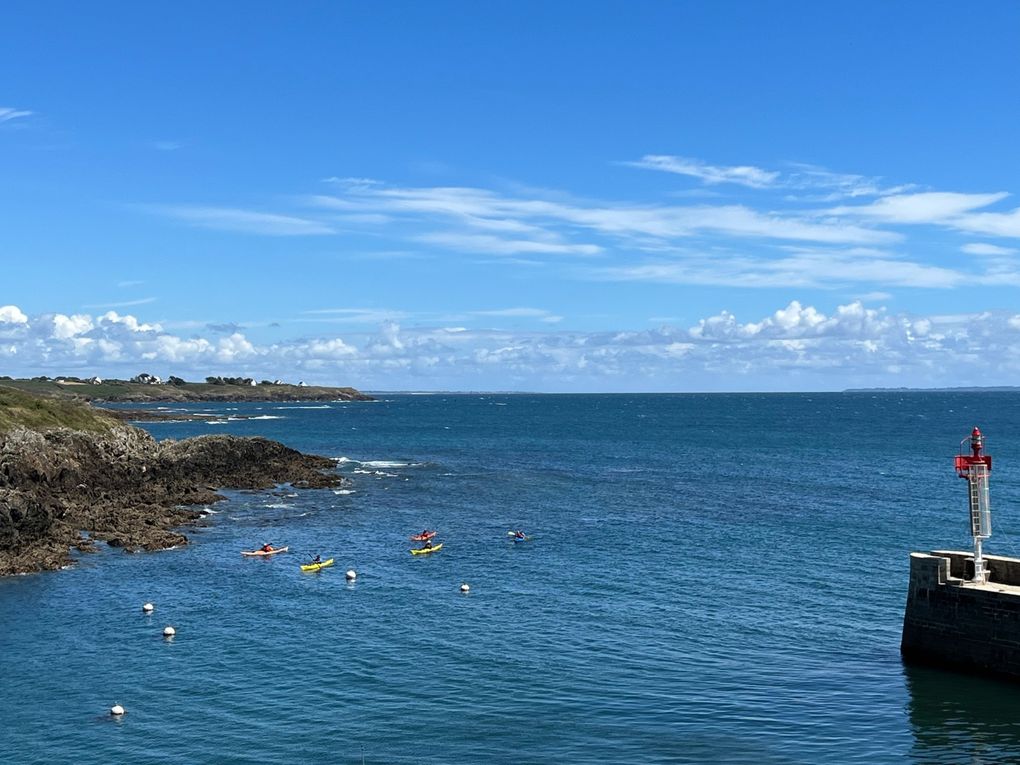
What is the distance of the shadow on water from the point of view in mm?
29234

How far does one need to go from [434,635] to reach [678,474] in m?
70.0

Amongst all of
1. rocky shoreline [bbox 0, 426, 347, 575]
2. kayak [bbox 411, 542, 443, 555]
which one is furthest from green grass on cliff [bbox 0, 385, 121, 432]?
kayak [bbox 411, 542, 443, 555]

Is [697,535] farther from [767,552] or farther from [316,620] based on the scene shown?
[316,620]

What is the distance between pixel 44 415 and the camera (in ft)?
281

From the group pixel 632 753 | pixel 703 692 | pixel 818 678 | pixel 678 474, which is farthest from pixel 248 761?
pixel 678 474

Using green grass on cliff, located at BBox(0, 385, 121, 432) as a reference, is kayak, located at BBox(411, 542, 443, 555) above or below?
below

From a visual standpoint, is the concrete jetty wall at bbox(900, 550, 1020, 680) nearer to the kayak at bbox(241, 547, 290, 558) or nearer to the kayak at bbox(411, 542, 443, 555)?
the kayak at bbox(411, 542, 443, 555)

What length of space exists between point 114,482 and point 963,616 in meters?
67.1

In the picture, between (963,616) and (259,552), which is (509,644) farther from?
(259,552)

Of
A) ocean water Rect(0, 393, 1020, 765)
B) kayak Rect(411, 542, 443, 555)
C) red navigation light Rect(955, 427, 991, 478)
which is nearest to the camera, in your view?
ocean water Rect(0, 393, 1020, 765)

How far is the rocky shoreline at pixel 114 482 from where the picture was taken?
188 ft

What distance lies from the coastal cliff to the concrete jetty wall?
4496 cm

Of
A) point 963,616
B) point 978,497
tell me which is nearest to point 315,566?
point 963,616

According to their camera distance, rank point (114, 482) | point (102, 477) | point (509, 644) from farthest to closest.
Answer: point (114, 482)
point (102, 477)
point (509, 644)
